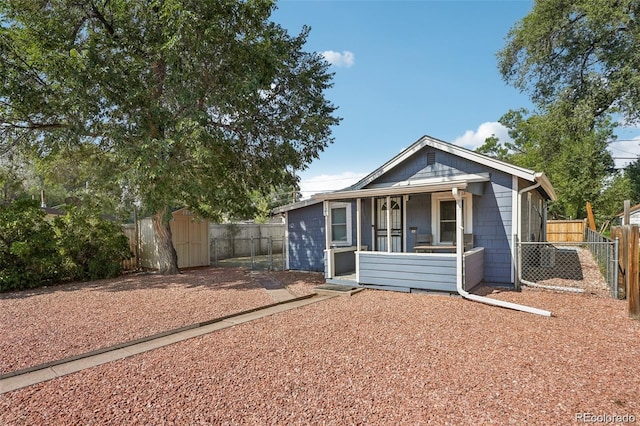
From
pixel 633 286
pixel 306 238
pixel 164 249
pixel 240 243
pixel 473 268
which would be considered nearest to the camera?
pixel 633 286

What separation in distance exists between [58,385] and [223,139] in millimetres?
8097

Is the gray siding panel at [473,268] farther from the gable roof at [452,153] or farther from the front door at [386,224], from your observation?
the front door at [386,224]

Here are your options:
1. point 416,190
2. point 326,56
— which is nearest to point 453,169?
point 416,190

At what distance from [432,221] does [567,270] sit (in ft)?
17.7

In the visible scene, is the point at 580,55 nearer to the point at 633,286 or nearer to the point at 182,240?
the point at 633,286

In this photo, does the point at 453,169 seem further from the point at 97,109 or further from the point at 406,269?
the point at 97,109

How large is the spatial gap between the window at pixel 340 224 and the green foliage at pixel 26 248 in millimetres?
8656

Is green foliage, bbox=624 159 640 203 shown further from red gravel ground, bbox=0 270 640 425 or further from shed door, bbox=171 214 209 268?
shed door, bbox=171 214 209 268

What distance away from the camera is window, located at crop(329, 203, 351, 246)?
1109 centimetres

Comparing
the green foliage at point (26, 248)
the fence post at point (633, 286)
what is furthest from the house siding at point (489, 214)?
the green foliage at point (26, 248)

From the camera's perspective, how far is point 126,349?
472cm

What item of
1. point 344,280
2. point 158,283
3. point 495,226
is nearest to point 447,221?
point 495,226

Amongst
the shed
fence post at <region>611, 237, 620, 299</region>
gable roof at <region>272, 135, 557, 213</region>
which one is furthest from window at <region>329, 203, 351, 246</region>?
fence post at <region>611, 237, 620, 299</region>

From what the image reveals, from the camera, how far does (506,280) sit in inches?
329
